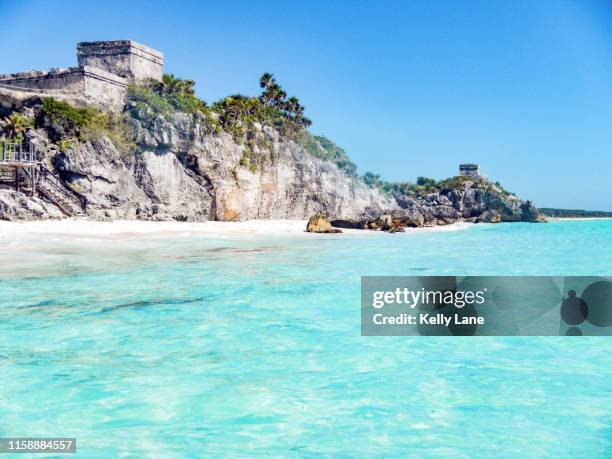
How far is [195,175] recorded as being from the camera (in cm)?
4216

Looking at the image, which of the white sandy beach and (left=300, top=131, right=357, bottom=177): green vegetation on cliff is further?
(left=300, top=131, right=357, bottom=177): green vegetation on cliff

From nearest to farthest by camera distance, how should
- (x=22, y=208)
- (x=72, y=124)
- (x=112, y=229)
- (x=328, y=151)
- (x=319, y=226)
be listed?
(x=112, y=229), (x=22, y=208), (x=72, y=124), (x=319, y=226), (x=328, y=151)

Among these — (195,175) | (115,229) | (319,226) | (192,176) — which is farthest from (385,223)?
(115,229)

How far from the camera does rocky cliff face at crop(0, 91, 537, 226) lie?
35.1 meters

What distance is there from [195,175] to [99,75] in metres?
10.3

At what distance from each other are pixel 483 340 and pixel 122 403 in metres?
5.16

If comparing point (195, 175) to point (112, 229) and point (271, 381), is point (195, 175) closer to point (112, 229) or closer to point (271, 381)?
point (112, 229)

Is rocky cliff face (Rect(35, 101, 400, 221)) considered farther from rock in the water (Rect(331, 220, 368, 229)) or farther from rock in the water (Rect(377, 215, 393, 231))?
rock in the water (Rect(377, 215, 393, 231))

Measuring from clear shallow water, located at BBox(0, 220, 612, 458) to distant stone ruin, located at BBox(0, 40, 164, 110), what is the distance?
31.7m

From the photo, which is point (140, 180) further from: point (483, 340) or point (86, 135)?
point (483, 340)

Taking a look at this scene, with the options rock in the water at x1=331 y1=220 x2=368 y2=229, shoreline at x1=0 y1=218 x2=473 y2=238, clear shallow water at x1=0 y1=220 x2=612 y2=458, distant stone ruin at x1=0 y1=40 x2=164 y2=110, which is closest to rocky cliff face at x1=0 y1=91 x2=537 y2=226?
rock in the water at x1=331 y1=220 x2=368 y2=229

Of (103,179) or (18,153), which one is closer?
(18,153)

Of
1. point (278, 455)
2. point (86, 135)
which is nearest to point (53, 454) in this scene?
point (278, 455)

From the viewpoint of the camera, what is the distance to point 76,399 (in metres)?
5.22
